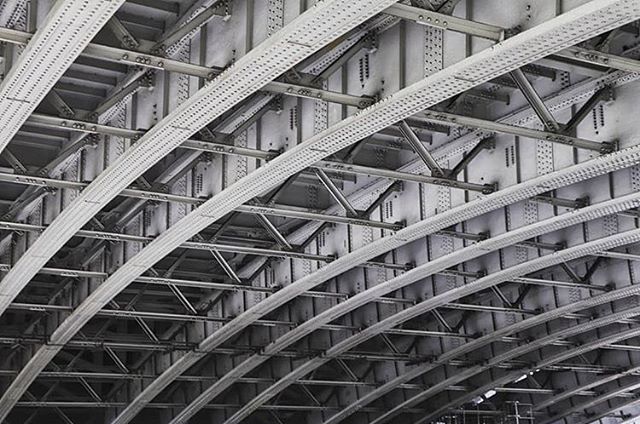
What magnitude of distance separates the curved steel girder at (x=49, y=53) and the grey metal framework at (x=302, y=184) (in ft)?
0.13

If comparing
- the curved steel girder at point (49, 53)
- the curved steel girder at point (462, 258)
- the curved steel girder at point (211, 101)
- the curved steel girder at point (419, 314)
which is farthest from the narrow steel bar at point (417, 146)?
Result: the curved steel girder at point (49, 53)

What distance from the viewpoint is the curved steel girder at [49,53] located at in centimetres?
1442

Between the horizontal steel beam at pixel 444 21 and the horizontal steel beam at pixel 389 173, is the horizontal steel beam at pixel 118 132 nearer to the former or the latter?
the horizontal steel beam at pixel 389 173

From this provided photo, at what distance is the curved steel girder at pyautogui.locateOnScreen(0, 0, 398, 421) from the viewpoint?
579 inches

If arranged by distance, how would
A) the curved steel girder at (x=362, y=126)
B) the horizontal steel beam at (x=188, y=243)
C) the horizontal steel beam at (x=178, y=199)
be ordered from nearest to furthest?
the curved steel girder at (x=362, y=126) → the horizontal steel beam at (x=178, y=199) → the horizontal steel beam at (x=188, y=243)

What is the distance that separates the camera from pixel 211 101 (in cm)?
1759

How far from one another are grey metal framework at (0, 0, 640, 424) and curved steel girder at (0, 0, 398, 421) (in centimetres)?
6

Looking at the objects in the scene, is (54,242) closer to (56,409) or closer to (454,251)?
(454,251)

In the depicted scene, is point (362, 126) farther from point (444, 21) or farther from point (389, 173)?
point (444, 21)

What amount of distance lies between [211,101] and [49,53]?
9.83ft

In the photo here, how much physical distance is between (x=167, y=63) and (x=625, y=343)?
33.8m

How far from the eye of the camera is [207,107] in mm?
17828

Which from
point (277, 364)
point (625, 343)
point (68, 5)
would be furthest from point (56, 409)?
point (68, 5)

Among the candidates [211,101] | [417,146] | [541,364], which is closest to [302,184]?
[417,146]
